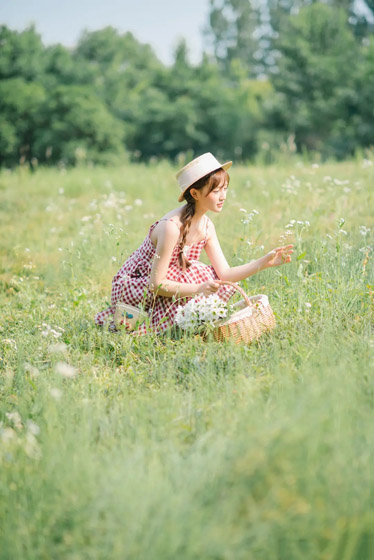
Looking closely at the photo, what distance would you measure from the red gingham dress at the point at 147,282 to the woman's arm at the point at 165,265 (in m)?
0.10

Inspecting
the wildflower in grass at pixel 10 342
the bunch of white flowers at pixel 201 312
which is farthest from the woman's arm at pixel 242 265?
the wildflower in grass at pixel 10 342

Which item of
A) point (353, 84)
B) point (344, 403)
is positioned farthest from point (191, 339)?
point (353, 84)

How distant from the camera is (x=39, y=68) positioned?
29516mm

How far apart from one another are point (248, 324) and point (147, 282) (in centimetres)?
80

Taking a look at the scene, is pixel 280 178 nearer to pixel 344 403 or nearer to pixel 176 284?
pixel 176 284

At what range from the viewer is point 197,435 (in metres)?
2.19

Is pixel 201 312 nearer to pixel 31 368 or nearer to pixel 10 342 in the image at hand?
pixel 31 368

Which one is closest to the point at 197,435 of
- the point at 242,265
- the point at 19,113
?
the point at 242,265

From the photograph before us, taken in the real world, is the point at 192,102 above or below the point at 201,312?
above

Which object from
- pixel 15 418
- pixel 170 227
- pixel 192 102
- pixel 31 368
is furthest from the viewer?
pixel 192 102

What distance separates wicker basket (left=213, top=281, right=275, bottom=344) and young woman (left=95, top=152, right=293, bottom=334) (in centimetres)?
23

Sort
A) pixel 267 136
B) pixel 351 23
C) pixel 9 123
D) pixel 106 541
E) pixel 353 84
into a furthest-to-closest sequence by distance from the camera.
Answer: pixel 351 23 < pixel 267 136 < pixel 9 123 < pixel 353 84 < pixel 106 541

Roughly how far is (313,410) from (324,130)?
27.8 meters

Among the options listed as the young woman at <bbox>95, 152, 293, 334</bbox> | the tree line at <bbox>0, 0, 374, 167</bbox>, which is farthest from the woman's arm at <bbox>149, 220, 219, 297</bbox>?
the tree line at <bbox>0, 0, 374, 167</bbox>
